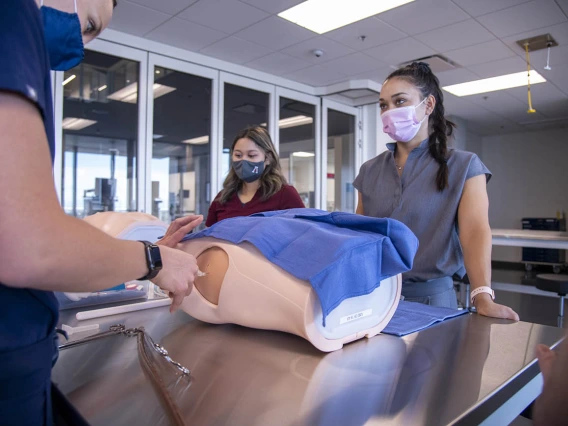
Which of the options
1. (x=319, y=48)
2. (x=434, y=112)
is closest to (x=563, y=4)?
(x=319, y=48)

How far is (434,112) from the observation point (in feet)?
4.69

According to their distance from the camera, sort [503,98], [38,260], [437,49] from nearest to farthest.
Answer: [38,260] < [437,49] < [503,98]

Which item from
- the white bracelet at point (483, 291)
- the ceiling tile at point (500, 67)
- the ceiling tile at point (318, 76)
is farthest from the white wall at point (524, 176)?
the white bracelet at point (483, 291)

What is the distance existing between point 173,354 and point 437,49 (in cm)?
431

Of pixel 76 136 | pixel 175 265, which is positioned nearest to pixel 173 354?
pixel 175 265

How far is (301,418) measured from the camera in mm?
535

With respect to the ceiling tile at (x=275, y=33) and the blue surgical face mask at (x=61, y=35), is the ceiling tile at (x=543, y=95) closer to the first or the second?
the ceiling tile at (x=275, y=33)

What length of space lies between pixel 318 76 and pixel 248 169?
328 cm

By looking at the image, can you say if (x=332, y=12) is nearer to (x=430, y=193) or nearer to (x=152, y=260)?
(x=430, y=193)

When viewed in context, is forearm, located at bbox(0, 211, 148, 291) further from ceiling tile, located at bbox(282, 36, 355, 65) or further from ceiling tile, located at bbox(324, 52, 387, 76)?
ceiling tile, located at bbox(324, 52, 387, 76)

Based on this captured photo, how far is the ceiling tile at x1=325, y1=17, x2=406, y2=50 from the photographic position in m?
3.64

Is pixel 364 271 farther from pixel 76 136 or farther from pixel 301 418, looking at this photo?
pixel 76 136

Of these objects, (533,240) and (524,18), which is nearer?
(524,18)

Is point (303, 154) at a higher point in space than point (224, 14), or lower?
lower
